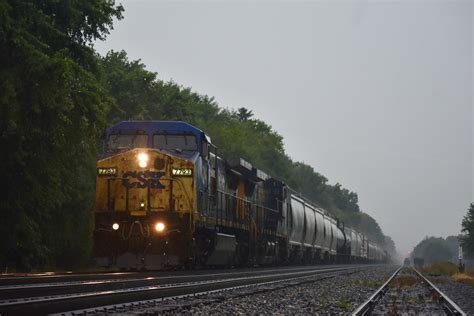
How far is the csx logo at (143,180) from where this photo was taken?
60.5 ft

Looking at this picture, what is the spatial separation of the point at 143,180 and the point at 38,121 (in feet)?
16.2

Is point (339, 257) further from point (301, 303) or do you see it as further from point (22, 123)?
point (301, 303)

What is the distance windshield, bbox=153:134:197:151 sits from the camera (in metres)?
19.5

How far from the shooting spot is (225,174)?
2377 centimetres

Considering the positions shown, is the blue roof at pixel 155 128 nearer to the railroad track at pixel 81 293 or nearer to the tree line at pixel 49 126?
the tree line at pixel 49 126

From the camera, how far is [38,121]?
A: 21.1 m

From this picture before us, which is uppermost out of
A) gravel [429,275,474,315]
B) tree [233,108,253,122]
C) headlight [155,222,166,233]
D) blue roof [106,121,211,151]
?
tree [233,108,253,122]

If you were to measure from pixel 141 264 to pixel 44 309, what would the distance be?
31.5 feet

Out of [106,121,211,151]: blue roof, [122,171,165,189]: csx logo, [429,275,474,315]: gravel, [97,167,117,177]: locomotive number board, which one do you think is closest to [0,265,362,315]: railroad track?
[122,171,165,189]: csx logo

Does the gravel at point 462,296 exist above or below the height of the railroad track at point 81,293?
below

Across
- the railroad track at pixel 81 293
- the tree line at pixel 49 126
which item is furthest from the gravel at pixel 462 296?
the tree line at pixel 49 126

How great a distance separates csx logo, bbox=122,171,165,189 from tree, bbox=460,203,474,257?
7924cm

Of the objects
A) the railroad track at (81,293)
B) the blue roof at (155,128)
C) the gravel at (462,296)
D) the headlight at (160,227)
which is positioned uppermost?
the blue roof at (155,128)

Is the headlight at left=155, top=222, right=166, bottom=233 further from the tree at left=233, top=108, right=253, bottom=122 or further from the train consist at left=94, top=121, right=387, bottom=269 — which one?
the tree at left=233, top=108, right=253, bottom=122
